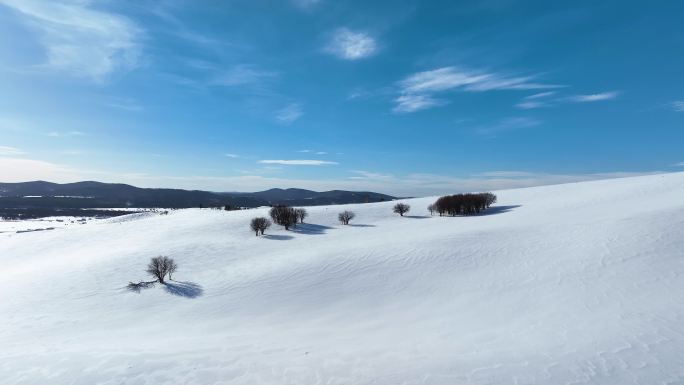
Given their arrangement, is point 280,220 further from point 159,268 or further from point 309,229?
point 159,268

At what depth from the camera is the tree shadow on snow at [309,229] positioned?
120 ft

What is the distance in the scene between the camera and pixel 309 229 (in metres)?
38.3

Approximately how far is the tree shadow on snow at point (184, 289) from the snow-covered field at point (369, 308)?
125mm

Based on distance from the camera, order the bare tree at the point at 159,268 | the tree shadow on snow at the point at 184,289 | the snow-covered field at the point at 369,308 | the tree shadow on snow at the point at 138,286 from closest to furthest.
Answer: the snow-covered field at the point at 369,308
the tree shadow on snow at the point at 184,289
the tree shadow on snow at the point at 138,286
the bare tree at the point at 159,268

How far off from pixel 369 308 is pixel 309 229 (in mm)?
21716

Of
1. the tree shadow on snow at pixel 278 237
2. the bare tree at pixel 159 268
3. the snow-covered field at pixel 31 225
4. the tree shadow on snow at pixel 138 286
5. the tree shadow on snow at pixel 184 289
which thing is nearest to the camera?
the tree shadow on snow at pixel 184 289

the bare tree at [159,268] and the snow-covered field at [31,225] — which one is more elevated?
the bare tree at [159,268]

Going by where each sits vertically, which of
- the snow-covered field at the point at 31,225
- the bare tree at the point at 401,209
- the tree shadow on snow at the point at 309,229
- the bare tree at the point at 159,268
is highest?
the bare tree at the point at 401,209

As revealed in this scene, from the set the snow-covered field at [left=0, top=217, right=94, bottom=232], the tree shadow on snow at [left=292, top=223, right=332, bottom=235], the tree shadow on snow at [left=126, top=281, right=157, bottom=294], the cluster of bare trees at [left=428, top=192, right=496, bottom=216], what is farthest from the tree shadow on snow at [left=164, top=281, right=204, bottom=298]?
the snow-covered field at [left=0, top=217, right=94, bottom=232]

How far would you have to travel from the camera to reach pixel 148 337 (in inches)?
591

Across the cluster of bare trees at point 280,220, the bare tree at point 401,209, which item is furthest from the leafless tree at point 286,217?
the bare tree at point 401,209

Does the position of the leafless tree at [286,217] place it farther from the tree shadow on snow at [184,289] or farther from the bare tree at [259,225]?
the tree shadow on snow at [184,289]

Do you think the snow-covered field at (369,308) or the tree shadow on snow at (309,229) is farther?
the tree shadow on snow at (309,229)

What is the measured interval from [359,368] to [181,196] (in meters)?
208
